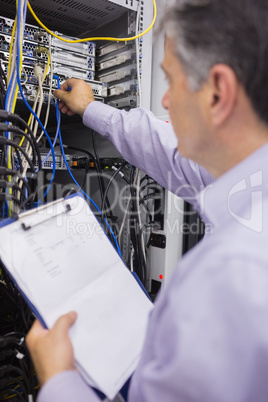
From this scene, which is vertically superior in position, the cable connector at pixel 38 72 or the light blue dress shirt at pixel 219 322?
the cable connector at pixel 38 72

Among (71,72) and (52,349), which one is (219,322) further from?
(71,72)

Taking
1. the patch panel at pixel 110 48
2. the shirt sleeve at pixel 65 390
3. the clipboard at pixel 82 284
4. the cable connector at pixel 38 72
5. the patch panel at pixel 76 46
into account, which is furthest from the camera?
the patch panel at pixel 110 48

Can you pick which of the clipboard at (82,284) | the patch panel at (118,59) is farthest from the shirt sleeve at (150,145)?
the clipboard at (82,284)

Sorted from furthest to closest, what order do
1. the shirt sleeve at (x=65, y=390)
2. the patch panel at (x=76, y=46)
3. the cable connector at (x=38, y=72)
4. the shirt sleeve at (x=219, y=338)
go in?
the patch panel at (x=76, y=46)
the cable connector at (x=38, y=72)
the shirt sleeve at (x=65, y=390)
the shirt sleeve at (x=219, y=338)

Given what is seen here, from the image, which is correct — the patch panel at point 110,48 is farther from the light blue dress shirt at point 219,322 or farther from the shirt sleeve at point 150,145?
the light blue dress shirt at point 219,322

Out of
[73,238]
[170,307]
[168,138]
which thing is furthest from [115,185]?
[170,307]

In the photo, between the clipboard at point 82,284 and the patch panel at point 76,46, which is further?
the patch panel at point 76,46

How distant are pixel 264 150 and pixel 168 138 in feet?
1.99

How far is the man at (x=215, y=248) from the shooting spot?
42cm

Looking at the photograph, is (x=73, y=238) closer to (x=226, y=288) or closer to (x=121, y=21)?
(x=226, y=288)

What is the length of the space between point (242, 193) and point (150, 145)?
1.99 feet

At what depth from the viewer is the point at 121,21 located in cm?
128

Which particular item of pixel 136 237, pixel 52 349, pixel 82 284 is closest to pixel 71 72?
pixel 136 237

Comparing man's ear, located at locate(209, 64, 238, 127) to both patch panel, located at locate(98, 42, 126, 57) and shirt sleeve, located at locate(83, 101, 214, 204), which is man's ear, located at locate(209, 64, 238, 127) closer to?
shirt sleeve, located at locate(83, 101, 214, 204)
